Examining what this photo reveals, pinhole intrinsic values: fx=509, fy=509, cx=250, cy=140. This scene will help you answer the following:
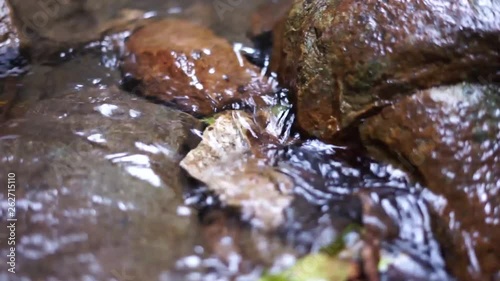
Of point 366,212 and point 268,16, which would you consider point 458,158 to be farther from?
point 268,16

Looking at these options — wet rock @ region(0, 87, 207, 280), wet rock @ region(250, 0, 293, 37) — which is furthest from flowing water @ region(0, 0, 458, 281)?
wet rock @ region(250, 0, 293, 37)

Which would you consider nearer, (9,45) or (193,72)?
(193,72)

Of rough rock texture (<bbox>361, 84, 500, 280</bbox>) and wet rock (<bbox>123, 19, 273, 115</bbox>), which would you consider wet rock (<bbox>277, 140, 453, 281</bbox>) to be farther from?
wet rock (<bbox>123, 19, 273, 115</bbox>)

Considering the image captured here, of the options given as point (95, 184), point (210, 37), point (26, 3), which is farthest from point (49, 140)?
point (26, 3)

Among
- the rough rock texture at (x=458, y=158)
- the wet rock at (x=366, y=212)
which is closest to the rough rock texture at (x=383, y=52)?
the rough rock texture at (x=458, y=158)

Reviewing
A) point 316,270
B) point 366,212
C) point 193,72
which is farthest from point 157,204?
point 193,72
